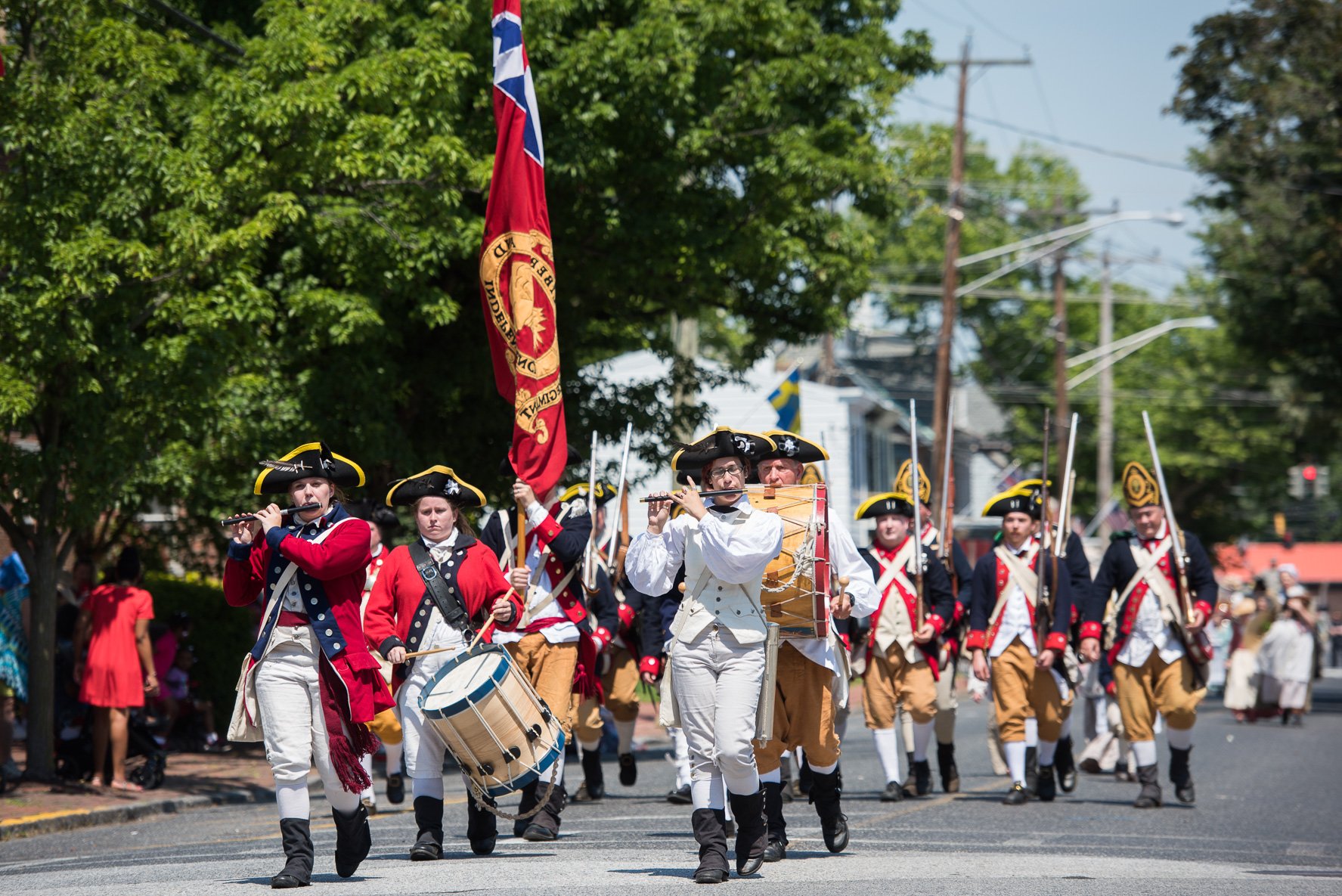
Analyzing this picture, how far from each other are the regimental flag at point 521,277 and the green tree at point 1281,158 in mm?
19477

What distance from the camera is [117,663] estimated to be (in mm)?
13172

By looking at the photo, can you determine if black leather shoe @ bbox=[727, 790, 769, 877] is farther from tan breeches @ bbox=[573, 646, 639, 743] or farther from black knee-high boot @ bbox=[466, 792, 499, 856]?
tan breeches @ bbox=[573, 646, 639, 743]

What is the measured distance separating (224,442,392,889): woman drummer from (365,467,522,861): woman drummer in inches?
30.0

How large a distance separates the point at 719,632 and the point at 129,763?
8.07m

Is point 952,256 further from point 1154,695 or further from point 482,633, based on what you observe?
point 482,633

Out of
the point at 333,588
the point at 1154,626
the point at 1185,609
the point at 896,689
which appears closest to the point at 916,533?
the point at 896,689

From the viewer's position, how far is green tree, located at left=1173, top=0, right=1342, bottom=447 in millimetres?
26969

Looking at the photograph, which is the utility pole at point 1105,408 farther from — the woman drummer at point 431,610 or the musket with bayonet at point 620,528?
the woman drummer at point 431,610

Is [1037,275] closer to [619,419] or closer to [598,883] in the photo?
[619,419]

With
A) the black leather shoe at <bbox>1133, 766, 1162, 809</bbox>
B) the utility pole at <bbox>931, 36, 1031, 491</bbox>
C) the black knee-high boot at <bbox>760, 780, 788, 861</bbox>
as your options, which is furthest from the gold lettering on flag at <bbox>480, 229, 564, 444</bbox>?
the utility pole at <bbox>931, 36, 1031, 491</bbox>

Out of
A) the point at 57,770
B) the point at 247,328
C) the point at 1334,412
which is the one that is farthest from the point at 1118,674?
the point at 1334,412

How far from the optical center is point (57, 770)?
13.7 m

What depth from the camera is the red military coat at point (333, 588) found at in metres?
7.34

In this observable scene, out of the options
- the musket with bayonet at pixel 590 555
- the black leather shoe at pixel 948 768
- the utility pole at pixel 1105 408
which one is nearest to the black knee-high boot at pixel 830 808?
the musket with bayonet at pixel 590 555
